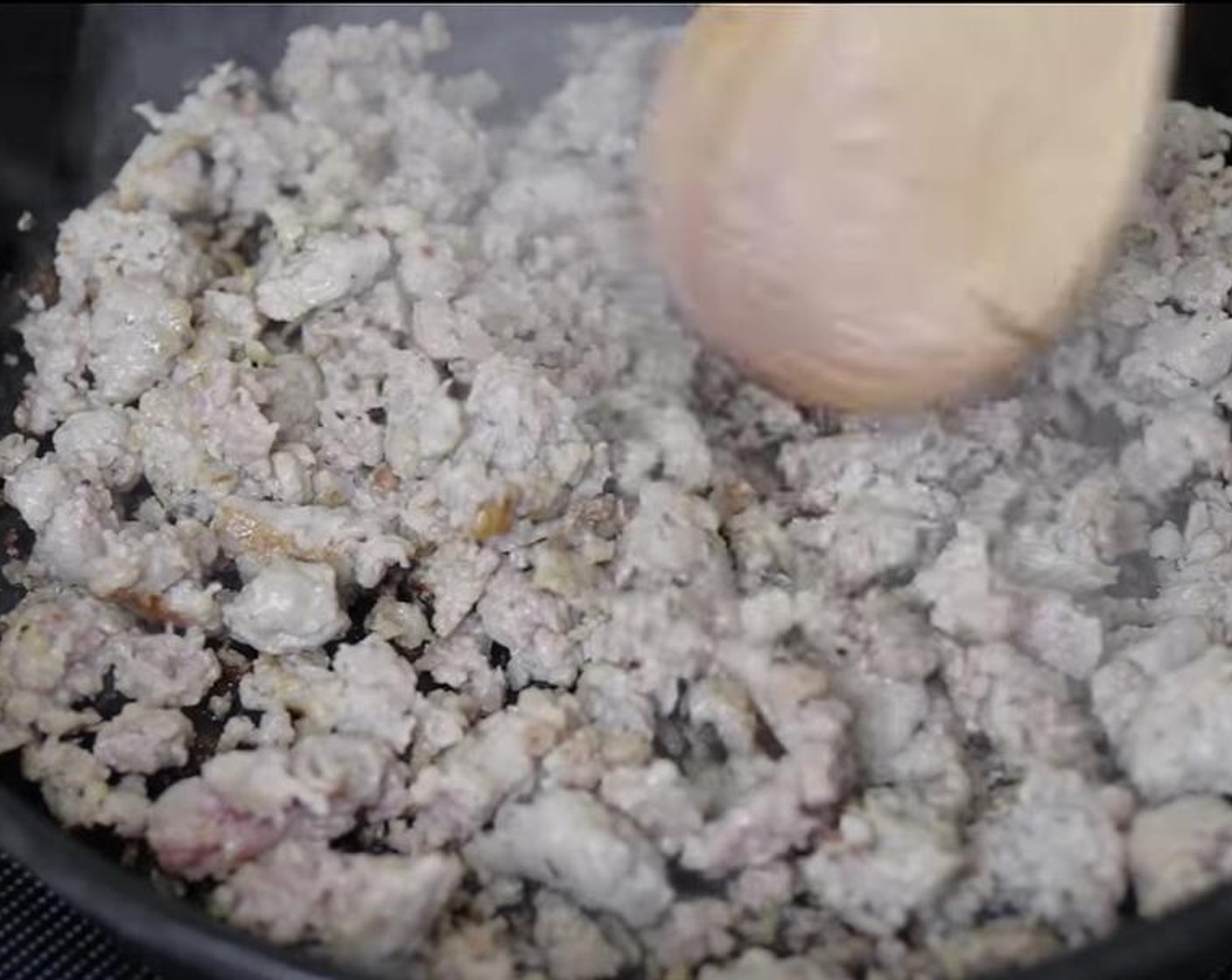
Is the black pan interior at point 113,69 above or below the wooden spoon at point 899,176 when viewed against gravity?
above

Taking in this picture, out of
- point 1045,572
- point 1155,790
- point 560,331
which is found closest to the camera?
point 1155,790

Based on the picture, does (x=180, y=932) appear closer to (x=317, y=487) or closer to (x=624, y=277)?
(x=317, y=487)

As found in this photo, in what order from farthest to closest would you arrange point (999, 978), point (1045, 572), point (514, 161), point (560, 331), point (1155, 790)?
1. point (514, 161)
2. point (560, 331)
3. point (1045, 572)
4. point (1155, 790)
5. point (999, 978)

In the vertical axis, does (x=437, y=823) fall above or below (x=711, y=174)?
below

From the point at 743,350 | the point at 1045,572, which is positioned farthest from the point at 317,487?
the point at 1045,572

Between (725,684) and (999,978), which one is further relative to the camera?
(725,684)

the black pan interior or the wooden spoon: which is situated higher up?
the black pan interior

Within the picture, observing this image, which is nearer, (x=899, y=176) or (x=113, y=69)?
(x=899, y=176)

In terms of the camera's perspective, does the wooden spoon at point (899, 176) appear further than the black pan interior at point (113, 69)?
No

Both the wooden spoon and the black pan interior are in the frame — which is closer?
the wooden spoon

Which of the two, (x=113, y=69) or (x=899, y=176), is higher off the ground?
(x=113, y=69)

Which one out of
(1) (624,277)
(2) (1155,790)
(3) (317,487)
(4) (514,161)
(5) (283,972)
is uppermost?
(4) (514,161)
